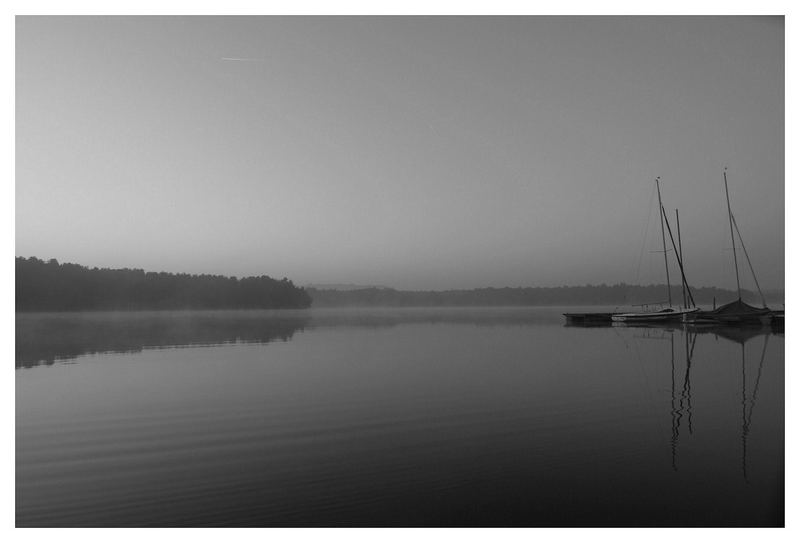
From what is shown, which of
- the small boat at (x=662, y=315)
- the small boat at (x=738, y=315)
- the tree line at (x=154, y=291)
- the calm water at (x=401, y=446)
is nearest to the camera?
the calm water at (x=401, y=446)

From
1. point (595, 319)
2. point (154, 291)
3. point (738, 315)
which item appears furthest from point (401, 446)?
point (154, 291)

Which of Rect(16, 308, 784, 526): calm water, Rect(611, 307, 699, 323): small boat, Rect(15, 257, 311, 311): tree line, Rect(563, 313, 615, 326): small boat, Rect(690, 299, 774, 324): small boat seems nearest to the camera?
Rect(16, 308, 784, 526): calm water

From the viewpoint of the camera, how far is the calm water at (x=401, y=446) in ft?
16.3

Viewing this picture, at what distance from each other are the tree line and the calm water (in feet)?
77.2

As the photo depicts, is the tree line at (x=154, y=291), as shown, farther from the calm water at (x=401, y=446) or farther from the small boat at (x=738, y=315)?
the small boat at (x=738, y=315)

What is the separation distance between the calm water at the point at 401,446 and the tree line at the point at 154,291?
23.5 metres

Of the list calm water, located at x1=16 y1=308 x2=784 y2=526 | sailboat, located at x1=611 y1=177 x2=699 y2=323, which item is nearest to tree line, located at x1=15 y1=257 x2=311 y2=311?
calm water, located at x1=16 y1=308 x2=784 y2=526

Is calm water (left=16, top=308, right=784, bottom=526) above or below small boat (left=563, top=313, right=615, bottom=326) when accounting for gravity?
above

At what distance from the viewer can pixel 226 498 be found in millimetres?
5223

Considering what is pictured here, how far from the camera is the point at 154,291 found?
63438mm

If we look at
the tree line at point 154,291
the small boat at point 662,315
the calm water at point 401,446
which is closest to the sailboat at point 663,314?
the small boat at point 662,315

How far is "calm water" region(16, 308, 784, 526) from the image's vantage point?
497 centimetres

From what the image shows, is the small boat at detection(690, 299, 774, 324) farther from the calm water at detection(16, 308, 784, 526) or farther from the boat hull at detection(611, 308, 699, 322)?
the calm water at detection(16, 308, 784, 526)
